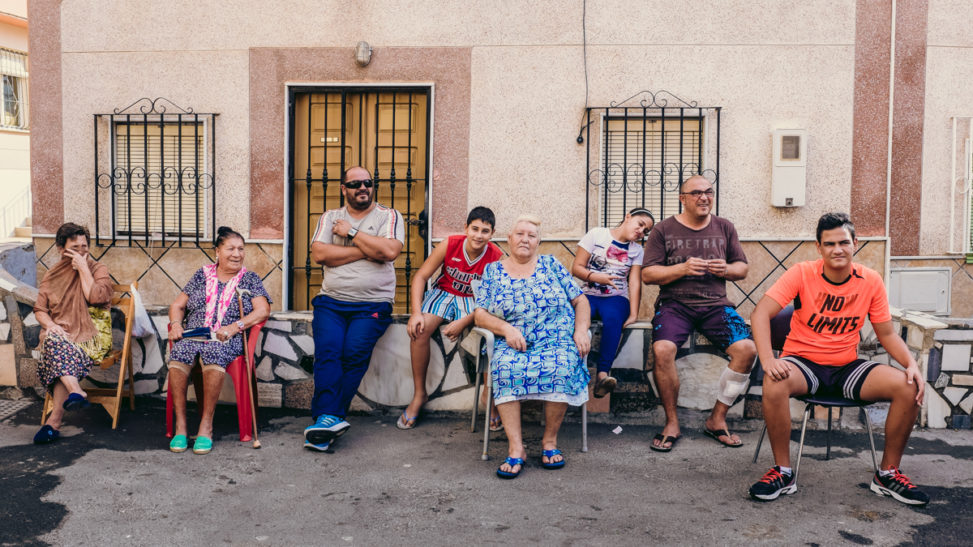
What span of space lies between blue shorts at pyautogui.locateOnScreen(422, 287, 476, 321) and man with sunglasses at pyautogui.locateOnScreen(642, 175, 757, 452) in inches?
43.5

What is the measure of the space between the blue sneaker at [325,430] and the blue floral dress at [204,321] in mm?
676

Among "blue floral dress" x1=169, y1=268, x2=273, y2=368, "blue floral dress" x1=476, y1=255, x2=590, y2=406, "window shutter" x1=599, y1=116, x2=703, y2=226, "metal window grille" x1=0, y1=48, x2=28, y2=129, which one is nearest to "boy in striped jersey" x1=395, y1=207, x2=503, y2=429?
"blue floral dress" x1=476, y1=255, x2=590, y2=406

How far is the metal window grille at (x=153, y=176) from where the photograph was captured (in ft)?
24.5

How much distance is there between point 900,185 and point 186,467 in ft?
19.8

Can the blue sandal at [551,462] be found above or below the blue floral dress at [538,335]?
below

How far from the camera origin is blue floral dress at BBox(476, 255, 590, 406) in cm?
459

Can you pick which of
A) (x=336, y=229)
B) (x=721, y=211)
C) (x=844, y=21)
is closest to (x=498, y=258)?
(x=336, y=229)

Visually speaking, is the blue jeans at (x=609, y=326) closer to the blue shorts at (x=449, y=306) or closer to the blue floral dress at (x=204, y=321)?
the blue shorts at (x=449, y=306)

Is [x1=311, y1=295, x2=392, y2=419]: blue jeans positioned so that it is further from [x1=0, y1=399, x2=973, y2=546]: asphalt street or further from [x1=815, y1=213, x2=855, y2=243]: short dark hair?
[x1=815, y1=213, x2=855, y2=243]: short dark hair

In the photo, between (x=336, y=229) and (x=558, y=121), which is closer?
(x=336, y=229)

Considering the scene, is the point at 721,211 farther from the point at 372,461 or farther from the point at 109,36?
the point at 109,36

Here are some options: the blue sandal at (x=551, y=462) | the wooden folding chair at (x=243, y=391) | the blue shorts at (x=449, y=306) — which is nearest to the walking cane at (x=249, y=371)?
the wooden folding chair at (x=243, y=391)

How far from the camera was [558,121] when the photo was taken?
7176 millimetres

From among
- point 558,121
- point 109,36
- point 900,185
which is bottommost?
point 900,185
